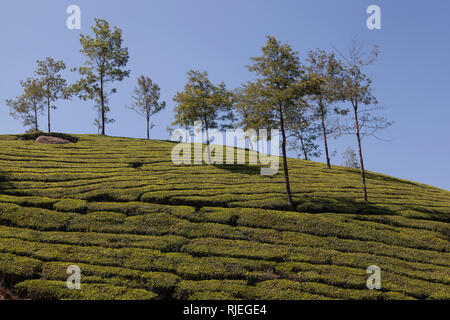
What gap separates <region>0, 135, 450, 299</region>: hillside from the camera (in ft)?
46.5

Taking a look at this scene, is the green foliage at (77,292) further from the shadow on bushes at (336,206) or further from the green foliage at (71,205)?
the shadow on bushes at (336,206)

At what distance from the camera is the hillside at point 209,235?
14159mm

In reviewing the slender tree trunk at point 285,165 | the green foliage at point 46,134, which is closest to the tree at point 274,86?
the slender tree trunk at point 285,165

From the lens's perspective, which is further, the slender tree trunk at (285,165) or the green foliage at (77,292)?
the slender tree trunk at (285,165)

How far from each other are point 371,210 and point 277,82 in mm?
12282

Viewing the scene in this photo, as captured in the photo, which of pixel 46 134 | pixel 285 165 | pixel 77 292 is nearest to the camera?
pixel 77 292

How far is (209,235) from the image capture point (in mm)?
18906

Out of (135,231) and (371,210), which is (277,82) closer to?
(371,210)

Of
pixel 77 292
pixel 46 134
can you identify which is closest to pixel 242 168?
pixel 77 292

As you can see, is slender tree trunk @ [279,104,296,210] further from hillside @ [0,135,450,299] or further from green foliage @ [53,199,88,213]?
green foliage @ [53,199,88,213]

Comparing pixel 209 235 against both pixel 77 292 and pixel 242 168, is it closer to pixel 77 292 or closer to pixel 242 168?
pixel 77 292

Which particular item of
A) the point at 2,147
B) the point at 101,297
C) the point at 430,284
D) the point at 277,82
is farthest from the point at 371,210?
the point at 2,147
